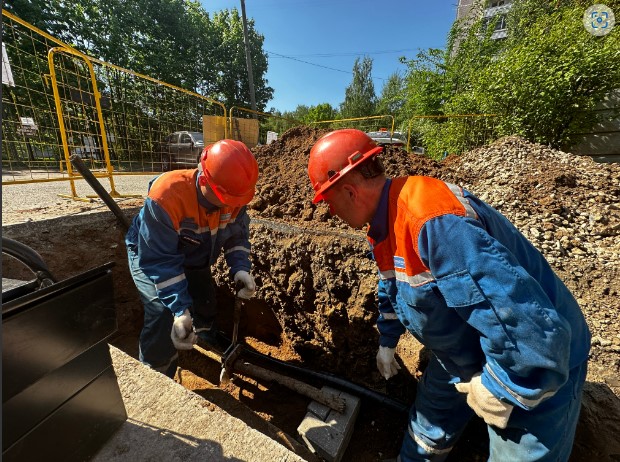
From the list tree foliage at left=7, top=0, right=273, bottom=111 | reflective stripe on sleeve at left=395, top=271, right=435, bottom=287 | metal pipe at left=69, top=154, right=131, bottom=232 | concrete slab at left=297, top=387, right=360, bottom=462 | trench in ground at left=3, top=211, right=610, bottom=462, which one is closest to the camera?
reflective stripe on sleeve at left=395, top=271, right=435, bottom=287

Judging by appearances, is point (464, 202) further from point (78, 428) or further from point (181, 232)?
point (78, 428)

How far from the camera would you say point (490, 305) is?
1308 millimetres

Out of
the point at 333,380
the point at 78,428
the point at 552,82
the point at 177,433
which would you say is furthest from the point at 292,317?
the point at 552,82

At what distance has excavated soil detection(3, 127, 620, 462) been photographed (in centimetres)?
261

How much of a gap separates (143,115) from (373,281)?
661 centimetres

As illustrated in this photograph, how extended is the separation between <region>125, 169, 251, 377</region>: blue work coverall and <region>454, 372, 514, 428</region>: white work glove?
202 centimetres

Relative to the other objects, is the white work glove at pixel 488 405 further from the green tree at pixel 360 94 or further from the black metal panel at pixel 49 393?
the green tree at pixel 360 94

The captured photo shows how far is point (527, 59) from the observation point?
5441mm

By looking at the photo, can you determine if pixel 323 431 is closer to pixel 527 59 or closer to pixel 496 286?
pixel 496 286

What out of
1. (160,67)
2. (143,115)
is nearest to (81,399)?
(143,115)

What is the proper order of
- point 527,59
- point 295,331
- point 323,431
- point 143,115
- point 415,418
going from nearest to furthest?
point 415,418, point 323,431, point 295,331, point 527,59, point 143,115

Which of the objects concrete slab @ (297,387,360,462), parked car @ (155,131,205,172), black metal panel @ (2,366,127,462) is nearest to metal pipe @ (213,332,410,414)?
concrete slab @ (297,387,360,462)

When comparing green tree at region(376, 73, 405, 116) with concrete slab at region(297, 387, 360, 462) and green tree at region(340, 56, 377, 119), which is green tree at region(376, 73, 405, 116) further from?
concrete slab at region(297, 387, 360, 462)

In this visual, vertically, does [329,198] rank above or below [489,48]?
below
